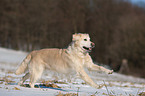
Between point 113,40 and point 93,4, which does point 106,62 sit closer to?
point 113,40

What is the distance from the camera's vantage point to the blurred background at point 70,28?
2839cm

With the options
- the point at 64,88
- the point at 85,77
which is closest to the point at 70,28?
the point at 64,88

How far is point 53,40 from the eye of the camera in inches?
1276

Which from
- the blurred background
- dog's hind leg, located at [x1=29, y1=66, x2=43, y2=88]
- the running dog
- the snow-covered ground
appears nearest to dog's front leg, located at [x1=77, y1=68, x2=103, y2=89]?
the running dog

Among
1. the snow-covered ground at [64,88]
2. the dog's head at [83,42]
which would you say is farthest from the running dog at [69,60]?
the snow-covered ground at [64,88]

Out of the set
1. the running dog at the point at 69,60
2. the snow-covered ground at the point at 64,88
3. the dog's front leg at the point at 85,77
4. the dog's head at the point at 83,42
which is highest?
the dog's head at the point at 83,42

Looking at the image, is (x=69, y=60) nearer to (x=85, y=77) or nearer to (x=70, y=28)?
(x=85, y=77)

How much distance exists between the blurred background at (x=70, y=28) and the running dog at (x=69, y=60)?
21.4 meters

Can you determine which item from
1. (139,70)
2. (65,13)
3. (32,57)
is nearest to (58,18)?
(65,13)

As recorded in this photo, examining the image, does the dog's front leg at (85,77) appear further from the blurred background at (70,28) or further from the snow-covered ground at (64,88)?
the blurred background at (70,28)

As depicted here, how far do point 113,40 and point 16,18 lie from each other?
46.7 feet

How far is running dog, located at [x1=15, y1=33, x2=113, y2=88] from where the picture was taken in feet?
16.9

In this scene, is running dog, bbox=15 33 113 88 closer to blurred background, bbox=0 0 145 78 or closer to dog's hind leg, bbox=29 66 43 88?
dog's hind leg, bbox=29 66 43 88

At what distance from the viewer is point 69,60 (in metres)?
5.25
